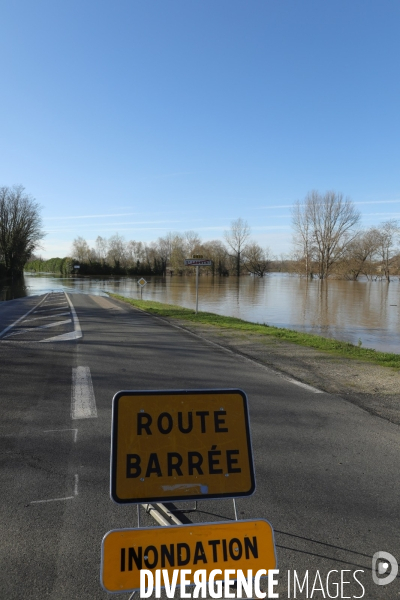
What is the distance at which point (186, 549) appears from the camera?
2.38 m

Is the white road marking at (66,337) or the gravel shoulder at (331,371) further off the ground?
the white road marking at (66,337)

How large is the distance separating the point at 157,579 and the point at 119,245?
12959 cm

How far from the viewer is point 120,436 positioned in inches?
104

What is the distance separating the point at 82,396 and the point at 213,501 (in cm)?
341

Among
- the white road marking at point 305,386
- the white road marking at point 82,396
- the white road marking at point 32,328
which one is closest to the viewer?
the white road marking at point 82,396

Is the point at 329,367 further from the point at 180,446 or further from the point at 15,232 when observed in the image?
the point at 15,232

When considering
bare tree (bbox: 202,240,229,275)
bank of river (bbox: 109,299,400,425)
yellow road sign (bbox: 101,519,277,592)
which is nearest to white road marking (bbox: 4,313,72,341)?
bank of river (bbox: 109,299,400,425)

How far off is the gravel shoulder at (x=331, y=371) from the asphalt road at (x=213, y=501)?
0.41 meters

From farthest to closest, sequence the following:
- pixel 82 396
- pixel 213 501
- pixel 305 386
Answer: pixel 305 386 < pixel 82 396 < pixel 213 501

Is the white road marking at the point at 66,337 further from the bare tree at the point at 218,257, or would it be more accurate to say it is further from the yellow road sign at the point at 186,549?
the bare tree at the point at 218,257

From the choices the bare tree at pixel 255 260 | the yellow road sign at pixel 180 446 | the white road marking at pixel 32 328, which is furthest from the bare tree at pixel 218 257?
the yellow road sign at pixel 180 446

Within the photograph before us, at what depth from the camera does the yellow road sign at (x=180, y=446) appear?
101 inches

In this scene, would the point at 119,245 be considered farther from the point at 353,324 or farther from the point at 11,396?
the point at 11,396

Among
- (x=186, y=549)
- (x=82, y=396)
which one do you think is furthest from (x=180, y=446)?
(x=82, y=396)
